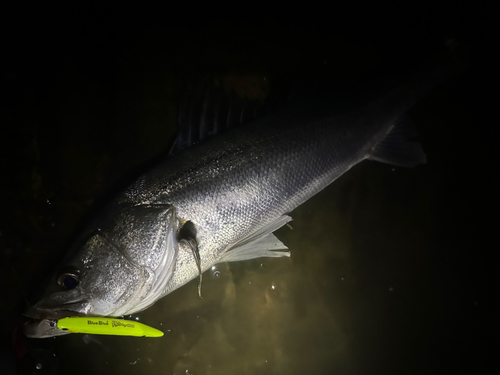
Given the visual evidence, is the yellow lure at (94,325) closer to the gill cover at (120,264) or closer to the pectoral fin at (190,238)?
the gill cover at (120,264)

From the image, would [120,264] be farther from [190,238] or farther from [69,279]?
[190,238]

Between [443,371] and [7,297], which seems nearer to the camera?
[7,297]

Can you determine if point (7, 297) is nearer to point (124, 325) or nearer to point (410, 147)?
point (124, 325)

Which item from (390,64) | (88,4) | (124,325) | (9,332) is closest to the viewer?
(124,325)

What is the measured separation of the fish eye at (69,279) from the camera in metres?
1.29

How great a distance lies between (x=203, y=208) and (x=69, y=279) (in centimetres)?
75

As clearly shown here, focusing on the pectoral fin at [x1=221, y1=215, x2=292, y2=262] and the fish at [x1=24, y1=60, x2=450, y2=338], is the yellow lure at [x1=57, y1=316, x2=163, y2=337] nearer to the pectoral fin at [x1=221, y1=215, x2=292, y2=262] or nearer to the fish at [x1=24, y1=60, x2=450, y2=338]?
the fish at [x1=24, y1=60, x2=450, y2=338]

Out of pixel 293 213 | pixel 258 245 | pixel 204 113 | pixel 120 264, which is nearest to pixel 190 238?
pixel 120 264

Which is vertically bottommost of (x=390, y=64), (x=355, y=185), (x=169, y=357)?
(x=169, y=357)

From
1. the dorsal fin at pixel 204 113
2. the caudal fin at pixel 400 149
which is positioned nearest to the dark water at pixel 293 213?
the caudal fin at pixel 400 149

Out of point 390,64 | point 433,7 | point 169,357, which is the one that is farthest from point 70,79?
point 433,7

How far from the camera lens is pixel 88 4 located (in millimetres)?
1979

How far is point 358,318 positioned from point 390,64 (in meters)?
2.09

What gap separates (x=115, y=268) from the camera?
130 cm
